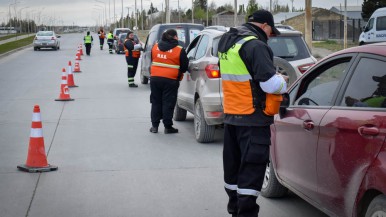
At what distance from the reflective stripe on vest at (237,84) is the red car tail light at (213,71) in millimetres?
4403

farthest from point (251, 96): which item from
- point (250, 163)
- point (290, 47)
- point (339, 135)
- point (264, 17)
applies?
point (290, 47)

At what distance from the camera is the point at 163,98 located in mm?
11336

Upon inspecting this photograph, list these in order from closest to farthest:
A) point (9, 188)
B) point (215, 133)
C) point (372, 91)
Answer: point (372, 91) < point (9, 188) < point (215, 133)

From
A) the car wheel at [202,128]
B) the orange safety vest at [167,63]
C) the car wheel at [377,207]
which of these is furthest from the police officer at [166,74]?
the car wheel at [377,207]

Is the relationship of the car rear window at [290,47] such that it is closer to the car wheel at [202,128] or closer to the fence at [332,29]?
the car wheel at [202,128]

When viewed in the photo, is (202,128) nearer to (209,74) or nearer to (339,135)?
(209,74)

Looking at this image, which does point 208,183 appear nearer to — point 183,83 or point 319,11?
point 183,83

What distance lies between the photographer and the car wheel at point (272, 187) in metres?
6.70

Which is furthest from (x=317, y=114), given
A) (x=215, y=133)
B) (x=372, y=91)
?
(x=215, y=133)

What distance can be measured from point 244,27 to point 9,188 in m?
A: 3.68

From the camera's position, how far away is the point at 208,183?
771 centimetres

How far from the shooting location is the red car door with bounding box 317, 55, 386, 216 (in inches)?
174

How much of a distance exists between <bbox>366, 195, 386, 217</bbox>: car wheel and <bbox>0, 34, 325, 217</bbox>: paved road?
1.99 meters

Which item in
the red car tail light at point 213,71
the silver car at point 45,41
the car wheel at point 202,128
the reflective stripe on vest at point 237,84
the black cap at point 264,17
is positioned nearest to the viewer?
the reflective stripe on vest at point 237,84
